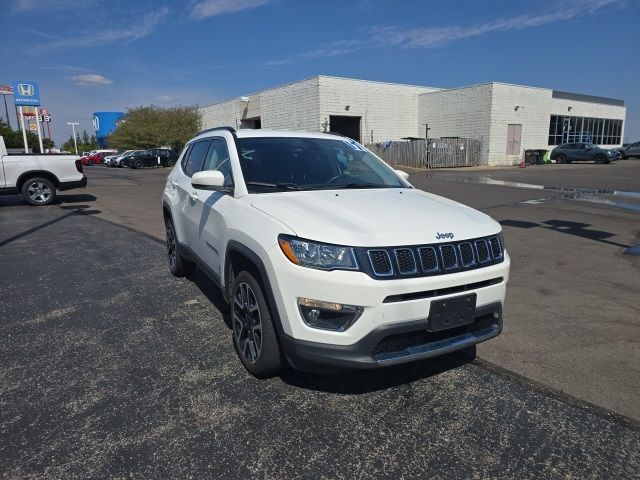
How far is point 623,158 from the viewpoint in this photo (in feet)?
139

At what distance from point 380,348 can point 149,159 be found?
42608 millimetres

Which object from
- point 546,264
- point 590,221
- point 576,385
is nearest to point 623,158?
point 590,221

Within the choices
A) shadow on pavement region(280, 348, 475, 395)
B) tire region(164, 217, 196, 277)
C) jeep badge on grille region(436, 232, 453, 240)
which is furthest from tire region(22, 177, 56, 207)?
jeep badge on grille region(436, 232, 453, 240)

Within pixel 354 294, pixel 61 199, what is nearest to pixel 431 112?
pixel 61 199

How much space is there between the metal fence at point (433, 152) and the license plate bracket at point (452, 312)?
31.5 metres

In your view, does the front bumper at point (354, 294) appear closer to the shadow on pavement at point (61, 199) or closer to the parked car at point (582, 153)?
the shadow on pavement at point (61, 199)

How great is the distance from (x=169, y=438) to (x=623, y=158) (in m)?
49.9

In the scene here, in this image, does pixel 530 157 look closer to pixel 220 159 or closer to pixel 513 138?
pixel 513 138

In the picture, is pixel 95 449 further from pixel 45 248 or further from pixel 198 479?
pixel 45 248

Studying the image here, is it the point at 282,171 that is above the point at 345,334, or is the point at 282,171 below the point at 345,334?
above

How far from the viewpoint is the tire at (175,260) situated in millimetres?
5484

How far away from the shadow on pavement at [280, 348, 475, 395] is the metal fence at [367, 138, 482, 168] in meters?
31.0

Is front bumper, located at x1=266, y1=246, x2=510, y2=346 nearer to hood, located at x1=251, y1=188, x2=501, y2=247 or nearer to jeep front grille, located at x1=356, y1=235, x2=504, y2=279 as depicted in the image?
jeep front grille, located at x1=356, y1=235, x2=504, y2=279

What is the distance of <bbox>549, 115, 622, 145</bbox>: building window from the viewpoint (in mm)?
43188
